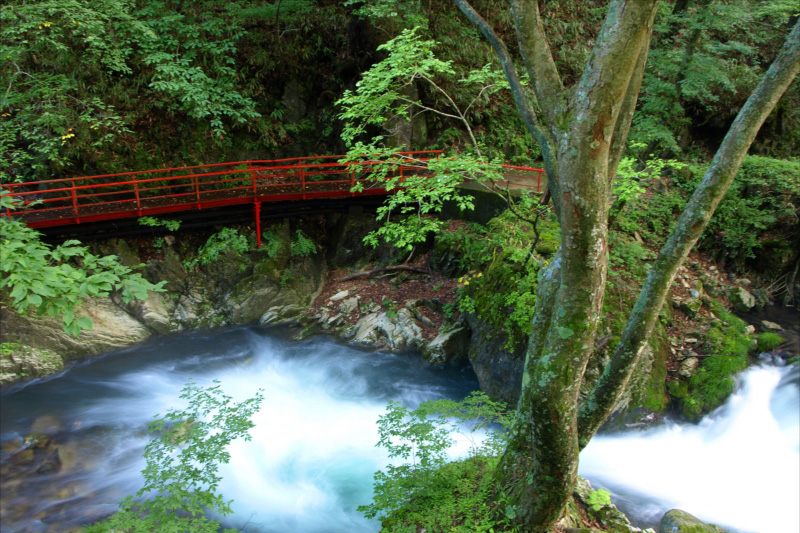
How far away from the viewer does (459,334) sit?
9.84 metres

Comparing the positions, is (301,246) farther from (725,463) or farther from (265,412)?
(725,463)

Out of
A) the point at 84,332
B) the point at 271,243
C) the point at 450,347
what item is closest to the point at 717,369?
the point at 450,347

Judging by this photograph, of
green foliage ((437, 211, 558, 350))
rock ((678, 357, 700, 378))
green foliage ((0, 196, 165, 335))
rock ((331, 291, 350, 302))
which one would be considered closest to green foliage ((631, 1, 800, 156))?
green foliage ((437, 211, 558, 350))

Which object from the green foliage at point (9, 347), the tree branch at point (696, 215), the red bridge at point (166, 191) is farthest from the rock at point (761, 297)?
the green foliage at point (9, 347)

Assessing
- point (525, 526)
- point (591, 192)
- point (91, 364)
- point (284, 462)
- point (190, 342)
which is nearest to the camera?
point (591, 192)

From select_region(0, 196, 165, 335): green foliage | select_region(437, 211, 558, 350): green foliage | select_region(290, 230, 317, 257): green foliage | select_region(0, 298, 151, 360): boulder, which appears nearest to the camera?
select_region(0, 196, 165, 335): green foliage

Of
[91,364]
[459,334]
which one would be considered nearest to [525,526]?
[459,334]

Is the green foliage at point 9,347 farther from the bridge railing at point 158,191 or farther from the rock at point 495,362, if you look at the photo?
the rock at point 495,362

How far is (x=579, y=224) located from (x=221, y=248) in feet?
32.3

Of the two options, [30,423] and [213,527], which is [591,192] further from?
[30,423]

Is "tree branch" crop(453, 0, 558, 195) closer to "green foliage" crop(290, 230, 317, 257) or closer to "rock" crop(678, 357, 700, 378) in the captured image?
"rock" crop(678, 357, 700, 378)

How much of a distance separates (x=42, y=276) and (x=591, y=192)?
13.3ft

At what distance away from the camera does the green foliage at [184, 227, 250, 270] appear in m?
11.6

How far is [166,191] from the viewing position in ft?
39.9
